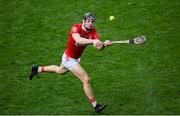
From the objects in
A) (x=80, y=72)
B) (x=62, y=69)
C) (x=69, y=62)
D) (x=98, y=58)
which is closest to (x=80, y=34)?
(x=69, y=62)

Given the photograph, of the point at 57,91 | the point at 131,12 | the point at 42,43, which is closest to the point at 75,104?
the point at 57,91

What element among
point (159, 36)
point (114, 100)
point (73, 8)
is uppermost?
point (73, 8)

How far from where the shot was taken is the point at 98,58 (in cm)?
1350

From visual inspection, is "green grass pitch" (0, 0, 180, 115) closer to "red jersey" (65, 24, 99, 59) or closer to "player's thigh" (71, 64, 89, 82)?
"player's thigh" (71, 64, 89, 82)

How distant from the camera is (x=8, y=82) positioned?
12.2 metres

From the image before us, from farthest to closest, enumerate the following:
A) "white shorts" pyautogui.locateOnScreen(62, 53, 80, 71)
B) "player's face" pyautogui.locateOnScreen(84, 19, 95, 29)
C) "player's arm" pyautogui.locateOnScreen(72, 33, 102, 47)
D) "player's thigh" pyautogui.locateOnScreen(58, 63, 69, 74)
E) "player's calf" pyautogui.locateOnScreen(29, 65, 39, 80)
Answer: "player's calf" pyautogui.locateOnScreen(29, 65, 39, 80) → "player's thigh" pyautogui.locateOnScreen(58, 63, 69, 74) → "white shorts" pyautogui.locateOnScreen(62, 53, 80, 71) → "player's face" pyautogui.locateOnScreen(84, 19, 95, 29) → "player's arm" pyautogui.locateOnScreen(72, 33, 102, 47)

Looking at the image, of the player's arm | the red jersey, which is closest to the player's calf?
the red jersey

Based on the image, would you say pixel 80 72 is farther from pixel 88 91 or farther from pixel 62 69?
pixel 62 69

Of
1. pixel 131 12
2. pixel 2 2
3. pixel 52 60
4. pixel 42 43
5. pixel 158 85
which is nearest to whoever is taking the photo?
pixel 158 85

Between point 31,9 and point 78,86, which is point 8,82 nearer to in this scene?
point 78,86

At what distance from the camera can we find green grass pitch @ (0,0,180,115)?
1112 centimetres

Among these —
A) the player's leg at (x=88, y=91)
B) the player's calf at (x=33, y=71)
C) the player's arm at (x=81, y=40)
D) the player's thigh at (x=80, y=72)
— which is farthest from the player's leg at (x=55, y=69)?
the player's arm at (x=81, y=40)

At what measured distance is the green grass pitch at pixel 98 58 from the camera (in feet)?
36.5

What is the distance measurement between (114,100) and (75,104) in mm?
957
